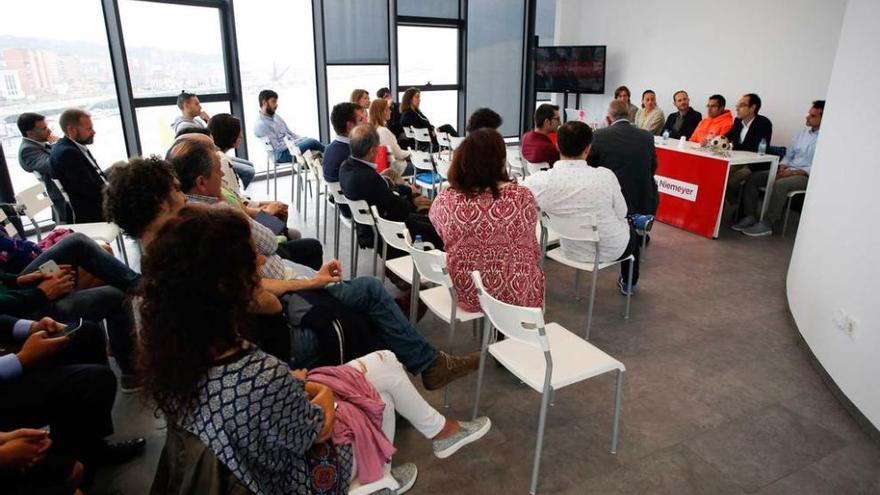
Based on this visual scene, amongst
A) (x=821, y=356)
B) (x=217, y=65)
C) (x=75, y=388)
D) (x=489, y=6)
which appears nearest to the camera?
(x=75, y=388)

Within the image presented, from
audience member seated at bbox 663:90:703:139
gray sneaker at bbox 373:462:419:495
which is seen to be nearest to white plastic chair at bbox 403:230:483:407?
gray sneaker at bbox 373:462:419:495

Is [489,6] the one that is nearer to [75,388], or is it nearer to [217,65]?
[217,65]

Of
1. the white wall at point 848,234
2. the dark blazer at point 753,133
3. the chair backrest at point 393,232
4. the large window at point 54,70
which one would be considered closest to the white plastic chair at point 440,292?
the chair backrest at point 393,232

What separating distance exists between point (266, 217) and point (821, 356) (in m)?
3.33

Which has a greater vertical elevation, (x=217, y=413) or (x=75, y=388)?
(x=217, y=413)

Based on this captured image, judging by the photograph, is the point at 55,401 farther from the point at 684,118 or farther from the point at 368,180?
the point at 684,118

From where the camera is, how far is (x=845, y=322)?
271 centimetres

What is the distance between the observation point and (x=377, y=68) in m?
8.06

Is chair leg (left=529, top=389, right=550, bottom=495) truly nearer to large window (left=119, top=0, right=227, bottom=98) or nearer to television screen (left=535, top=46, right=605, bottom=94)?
large window (left=119, top=0, right=227, bottom=98)

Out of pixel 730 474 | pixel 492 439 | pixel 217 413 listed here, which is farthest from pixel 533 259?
pixel 217 413

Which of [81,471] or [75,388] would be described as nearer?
[81,471]

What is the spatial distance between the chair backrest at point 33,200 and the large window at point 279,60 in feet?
10.7

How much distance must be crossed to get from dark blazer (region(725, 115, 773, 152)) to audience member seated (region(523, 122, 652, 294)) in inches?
129

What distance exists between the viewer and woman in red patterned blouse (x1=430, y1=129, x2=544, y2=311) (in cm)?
246
